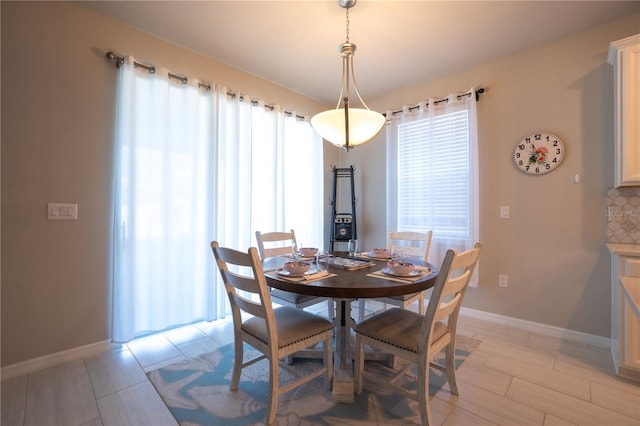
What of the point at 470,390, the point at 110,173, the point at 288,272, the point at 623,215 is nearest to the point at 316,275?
the point at 288,272

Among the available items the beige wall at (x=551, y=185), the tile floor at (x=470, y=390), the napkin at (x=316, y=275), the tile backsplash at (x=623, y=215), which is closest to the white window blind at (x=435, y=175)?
the beige wall at (x=551, y=185)

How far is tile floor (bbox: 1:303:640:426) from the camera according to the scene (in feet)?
4.79

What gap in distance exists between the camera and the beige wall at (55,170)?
1.81m

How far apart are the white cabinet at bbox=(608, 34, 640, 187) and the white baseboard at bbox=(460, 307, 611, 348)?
1.29m

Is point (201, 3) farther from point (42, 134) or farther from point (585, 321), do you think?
point (585, 321)

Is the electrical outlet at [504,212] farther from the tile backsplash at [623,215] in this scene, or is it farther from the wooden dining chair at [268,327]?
the wooden dining chair at [268,327]

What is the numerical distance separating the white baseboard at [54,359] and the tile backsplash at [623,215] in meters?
4.05

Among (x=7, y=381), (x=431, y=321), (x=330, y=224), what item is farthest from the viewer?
(x=330, y=224)

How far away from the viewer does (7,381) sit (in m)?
1.75

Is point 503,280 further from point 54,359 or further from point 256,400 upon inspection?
point 54,359

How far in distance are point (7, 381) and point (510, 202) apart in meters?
4.11

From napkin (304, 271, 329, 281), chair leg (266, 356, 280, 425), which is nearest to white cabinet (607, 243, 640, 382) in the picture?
napkin (304, 271, 329, 281)

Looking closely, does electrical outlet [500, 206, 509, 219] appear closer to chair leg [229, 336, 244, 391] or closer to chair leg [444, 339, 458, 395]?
chair leg [444, 339, 458, 395]

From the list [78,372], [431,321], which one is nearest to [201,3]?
[431,321]
